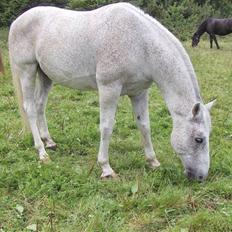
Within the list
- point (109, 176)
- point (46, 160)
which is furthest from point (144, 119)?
point (46, 160)

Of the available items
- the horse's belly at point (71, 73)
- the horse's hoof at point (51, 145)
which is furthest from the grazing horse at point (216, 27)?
the horse's belly at point (71, 73)

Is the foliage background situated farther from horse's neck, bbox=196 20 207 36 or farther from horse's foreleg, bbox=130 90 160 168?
horse's foreleg, bbox=130 90 160 168

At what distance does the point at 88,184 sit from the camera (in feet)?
15.0

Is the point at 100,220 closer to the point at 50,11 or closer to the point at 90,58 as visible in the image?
the point at 90,58

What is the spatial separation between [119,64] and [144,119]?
0.91m

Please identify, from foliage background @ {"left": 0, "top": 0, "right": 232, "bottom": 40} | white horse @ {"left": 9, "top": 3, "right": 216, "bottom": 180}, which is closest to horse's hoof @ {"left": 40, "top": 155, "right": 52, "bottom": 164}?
white horse @ {"left": 9, "top": 3, "right": 216, "bottom": 180}

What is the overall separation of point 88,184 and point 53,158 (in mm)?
1070

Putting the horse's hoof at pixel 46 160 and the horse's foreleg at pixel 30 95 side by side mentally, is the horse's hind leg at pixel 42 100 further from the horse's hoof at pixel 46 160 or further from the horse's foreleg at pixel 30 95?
the horse's hoof at pixel 46 160

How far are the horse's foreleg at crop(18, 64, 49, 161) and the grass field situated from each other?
242 millimetres

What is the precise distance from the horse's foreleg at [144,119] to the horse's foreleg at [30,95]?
128 cm

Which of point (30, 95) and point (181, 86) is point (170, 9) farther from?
point (181, 86)

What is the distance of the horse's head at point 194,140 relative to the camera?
4.35m

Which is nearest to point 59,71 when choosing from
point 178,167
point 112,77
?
point 112,77

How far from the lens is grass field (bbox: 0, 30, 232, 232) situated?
382cm
